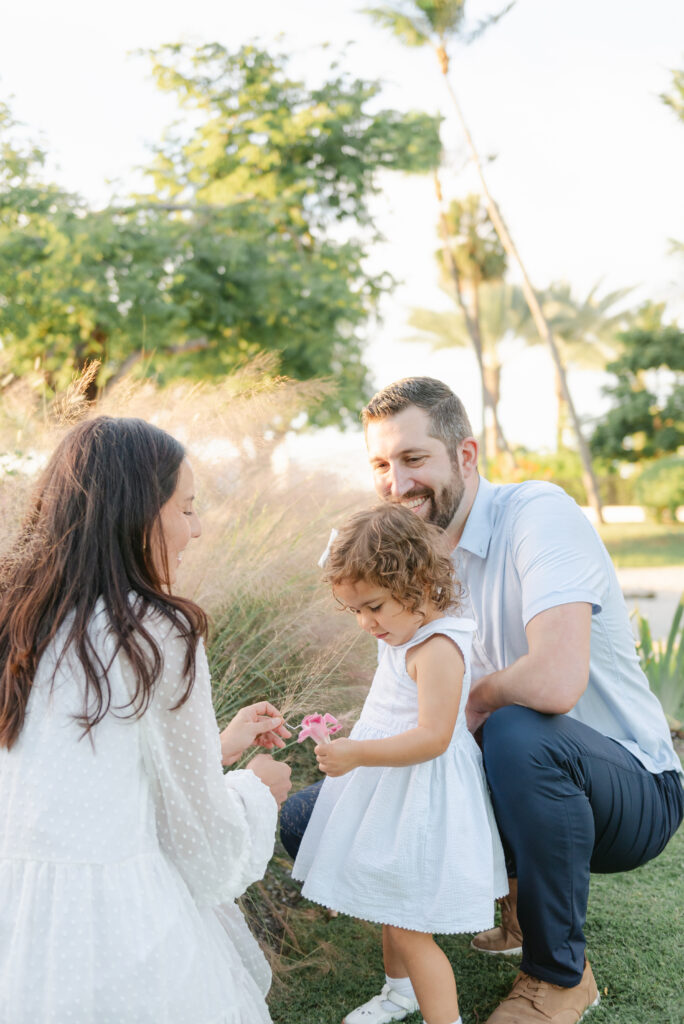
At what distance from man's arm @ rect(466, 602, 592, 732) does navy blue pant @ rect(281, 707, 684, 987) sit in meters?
0.05

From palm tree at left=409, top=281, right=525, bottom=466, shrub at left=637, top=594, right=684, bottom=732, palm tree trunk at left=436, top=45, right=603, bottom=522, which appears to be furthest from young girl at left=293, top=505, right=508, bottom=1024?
palm tree at left=409, top=281, right=525, bottom=466

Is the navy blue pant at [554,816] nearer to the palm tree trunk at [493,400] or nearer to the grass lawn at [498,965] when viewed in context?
the grass lawn at [498,965]

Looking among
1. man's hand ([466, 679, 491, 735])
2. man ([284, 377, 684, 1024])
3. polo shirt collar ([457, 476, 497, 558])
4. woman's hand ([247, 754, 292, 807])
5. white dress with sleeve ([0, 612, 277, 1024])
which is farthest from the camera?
polo shirt collar ([457, 476, 497, 558])

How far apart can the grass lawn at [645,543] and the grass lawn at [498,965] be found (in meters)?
13.8

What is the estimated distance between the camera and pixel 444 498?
2.59 metres

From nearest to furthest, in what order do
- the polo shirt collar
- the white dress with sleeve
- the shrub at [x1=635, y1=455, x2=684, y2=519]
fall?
the white dress with sleeve
the polo shirt collar
the shrub at [x1=635, y1=455, x2=684, y2=519]

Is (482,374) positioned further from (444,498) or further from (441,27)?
(444,498)

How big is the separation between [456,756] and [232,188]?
1268 cm

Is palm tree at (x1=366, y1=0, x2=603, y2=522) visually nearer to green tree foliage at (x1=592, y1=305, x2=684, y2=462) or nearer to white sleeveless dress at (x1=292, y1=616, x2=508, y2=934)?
green tree foliage at (x1=592, y1=305, x2=684, y2=462)

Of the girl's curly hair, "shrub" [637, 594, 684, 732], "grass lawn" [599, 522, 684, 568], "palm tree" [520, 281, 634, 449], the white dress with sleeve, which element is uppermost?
"palm tree" [520, 281, 634, 449]

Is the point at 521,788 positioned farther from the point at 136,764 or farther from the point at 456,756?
the point at 136,764

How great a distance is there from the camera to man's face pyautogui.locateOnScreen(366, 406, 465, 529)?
2588 mm

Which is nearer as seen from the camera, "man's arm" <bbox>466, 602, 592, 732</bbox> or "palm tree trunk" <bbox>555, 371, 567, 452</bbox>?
"man's arm" <bbox>466, 602, 592, 732</bbox>

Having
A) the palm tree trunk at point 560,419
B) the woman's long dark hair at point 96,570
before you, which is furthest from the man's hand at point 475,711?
the palm tree trunk at point 560,419
